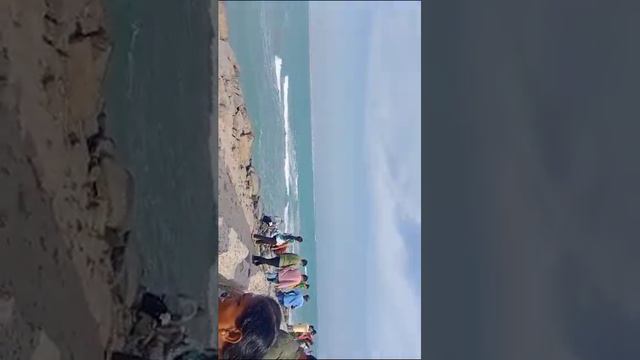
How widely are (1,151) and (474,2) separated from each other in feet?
4.86

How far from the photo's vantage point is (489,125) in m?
2.33

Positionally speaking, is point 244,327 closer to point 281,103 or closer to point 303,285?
point 303,285

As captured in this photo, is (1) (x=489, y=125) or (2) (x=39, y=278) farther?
(1) (x=489, y=125)

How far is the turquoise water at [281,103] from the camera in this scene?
14.4 ft

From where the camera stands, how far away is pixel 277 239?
4141 mm

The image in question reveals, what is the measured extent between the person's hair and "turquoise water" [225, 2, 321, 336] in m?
1.04

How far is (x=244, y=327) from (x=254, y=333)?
53 mm

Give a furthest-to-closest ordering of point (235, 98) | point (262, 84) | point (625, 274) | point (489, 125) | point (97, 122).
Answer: point (262, 84) < point (235, 98) < point (489, 125) < point (97, 122) < point (625, 274)

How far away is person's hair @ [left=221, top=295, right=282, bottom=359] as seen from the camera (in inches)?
107

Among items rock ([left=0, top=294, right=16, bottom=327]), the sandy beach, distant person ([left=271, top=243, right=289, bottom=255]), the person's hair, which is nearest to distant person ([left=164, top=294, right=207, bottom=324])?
the sandy beach

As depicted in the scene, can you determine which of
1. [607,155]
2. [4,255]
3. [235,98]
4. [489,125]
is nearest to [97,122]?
[4,255]

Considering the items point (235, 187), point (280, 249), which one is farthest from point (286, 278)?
point (235, 187)

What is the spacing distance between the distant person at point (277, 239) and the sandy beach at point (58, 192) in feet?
6.43

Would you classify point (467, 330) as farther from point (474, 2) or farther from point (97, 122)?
point (97, 122)
